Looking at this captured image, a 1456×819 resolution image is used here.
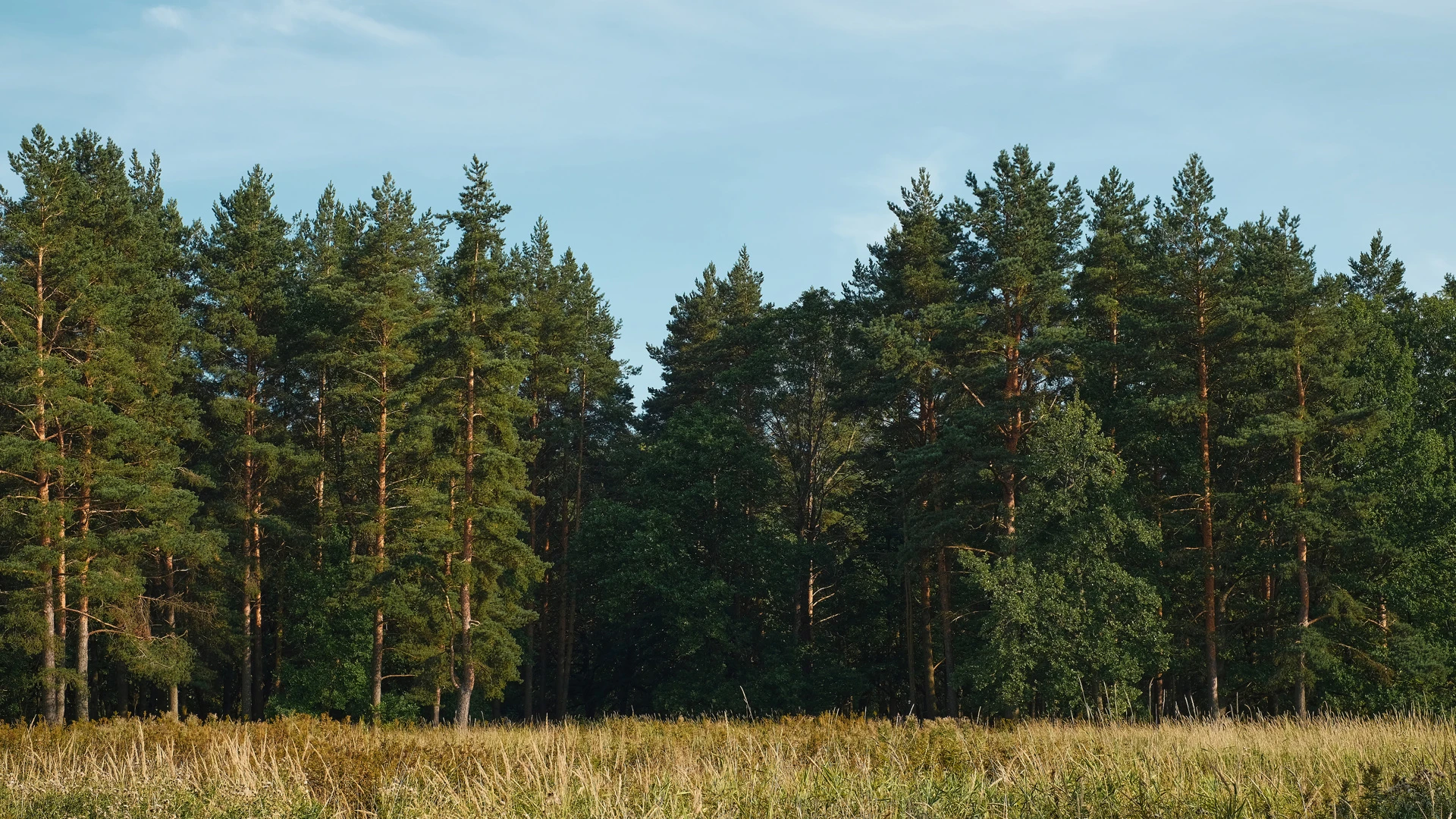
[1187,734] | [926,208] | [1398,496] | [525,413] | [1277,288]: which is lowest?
[1187,734]

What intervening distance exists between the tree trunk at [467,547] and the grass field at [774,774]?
17319 millimetres

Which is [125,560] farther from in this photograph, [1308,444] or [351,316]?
[1308,444]

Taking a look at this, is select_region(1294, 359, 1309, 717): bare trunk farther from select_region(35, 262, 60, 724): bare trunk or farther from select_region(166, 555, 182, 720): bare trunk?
select_region(35, 262, 60, 724): bare trunk

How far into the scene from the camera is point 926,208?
3838cm

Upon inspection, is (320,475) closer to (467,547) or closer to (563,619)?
(467,547)

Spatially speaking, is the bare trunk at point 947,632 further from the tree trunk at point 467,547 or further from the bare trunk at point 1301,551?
the tree trunk at point 467,547

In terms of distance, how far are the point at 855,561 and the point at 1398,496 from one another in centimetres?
1726

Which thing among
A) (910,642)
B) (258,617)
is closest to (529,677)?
(258,617)

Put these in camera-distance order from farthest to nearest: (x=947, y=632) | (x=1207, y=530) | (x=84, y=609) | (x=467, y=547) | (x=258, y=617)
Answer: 1. (x=258, y=617)
2. (x=947, y=632)
3. (x=467, y=547)
4. (x=84, y=609)
5. (x=1207, y=530)

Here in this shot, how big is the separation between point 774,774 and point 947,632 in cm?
2438

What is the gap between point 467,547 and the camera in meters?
32.2

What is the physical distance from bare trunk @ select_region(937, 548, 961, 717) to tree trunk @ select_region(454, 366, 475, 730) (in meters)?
13.1

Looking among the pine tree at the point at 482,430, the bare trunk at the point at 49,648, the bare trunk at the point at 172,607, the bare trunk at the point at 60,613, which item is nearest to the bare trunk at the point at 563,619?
the pine tree at the point at 482,430

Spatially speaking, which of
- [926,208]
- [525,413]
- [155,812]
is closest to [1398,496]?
[926,208]
